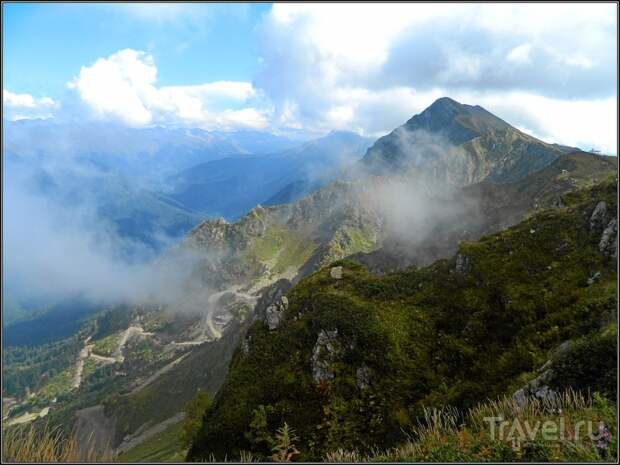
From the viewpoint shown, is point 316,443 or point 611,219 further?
point 611,219

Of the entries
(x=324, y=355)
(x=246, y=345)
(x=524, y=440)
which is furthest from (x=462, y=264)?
(x=524, y=440)

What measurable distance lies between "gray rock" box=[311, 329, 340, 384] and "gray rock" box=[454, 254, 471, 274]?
29.2ft

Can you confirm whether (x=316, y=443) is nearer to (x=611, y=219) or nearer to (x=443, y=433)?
(x=443, y=433)

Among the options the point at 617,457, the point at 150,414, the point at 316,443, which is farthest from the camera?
the point at 150,414

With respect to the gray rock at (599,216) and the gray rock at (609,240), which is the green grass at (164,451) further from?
the gray rock at (599,216)

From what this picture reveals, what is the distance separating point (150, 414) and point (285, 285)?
80462 millimetres

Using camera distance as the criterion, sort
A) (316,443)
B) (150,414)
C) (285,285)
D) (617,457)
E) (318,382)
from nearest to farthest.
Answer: (617,457) → (316,443) → (318,382) → (150,414) → (285,285)

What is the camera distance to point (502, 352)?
1848 cm

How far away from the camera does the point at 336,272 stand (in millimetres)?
32281

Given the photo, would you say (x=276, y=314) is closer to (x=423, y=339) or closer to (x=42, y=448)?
(x=423, y=339)

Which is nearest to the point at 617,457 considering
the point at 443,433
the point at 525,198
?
the point at 443,433

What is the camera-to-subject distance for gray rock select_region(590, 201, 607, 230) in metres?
21.8

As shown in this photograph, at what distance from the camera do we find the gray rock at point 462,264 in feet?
81.7

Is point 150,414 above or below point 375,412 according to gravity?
below
